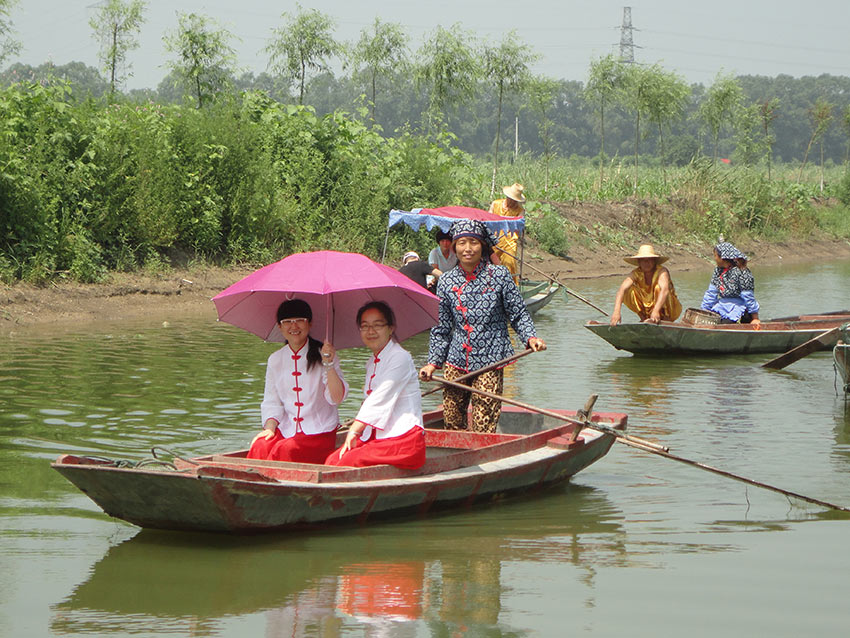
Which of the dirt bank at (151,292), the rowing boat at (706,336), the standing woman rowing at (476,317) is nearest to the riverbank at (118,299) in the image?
the dirt bank at (151,292)

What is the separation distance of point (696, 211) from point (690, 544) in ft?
102

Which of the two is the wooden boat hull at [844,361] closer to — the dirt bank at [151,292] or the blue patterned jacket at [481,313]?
the blue patterned jacket at [481,313]

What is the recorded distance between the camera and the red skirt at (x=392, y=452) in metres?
6.59

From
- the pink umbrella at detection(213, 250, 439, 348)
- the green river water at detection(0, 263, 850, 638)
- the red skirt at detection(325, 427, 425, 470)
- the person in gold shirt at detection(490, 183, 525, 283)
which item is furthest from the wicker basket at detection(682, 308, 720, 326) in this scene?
the red skirt at detection(325, 427, 425, 470)

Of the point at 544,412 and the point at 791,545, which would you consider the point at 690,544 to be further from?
the point at 544,412

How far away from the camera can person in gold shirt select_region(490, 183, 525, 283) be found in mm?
15281

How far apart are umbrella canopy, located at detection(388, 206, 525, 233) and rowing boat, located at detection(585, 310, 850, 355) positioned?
2.08 m

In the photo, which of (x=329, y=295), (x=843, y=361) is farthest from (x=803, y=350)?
(x=329, y=295)

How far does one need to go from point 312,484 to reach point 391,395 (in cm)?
72

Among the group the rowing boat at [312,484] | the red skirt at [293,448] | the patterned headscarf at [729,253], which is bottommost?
the rowing boat at [312,484]

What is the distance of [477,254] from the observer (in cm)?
735

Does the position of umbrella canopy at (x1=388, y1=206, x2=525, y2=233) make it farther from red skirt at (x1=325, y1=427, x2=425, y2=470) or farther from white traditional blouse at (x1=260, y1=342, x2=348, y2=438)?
red skirt at (x1=325, y1=427, x2=425, y2=470)

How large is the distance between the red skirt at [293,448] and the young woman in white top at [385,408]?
210mm

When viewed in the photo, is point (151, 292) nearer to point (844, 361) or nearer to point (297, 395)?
point (844, 361)
